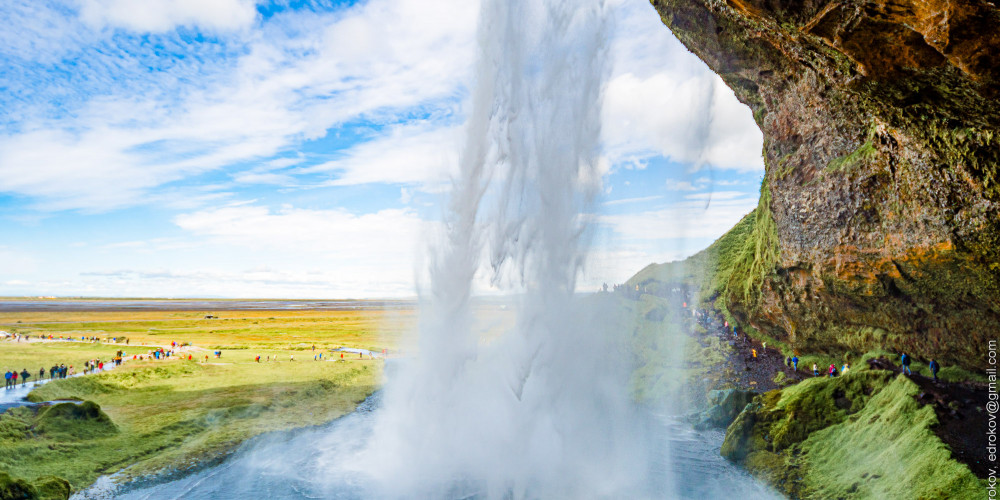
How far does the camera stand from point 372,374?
46.8 metres

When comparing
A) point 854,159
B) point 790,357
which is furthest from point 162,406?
point 854,159

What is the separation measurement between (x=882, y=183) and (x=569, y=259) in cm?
1344

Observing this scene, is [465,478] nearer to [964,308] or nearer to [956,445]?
[956,445]

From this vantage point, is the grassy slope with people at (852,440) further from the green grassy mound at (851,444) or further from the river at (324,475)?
the river at (324,475)

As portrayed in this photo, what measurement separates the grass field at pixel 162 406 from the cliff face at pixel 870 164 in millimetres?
23735

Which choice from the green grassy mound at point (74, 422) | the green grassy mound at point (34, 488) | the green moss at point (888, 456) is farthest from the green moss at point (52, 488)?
the green moss at point (888, 456)

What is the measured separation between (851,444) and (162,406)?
1503 inches

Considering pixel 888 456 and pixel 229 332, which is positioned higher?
pixel 888 456

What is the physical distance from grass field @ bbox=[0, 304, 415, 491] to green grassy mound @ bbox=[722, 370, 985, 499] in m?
20.2

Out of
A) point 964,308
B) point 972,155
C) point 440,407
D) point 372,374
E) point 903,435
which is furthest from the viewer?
point 372,374

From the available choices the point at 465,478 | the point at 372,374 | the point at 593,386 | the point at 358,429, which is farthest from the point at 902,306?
the point at 372,374

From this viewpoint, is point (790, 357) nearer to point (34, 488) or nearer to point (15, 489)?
point (34, 488)

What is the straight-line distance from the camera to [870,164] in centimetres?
2011

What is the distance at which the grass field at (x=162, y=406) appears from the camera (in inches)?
814
